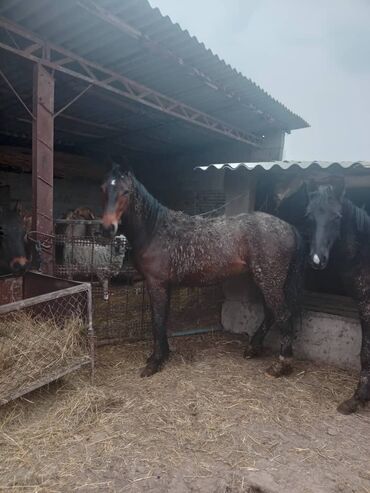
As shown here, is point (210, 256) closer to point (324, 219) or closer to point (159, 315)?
point (159, 315)

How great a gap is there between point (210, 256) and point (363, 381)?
6.57 feet

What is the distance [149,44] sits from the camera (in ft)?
16.0

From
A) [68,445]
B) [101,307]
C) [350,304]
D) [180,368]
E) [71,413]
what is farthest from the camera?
[101,307]

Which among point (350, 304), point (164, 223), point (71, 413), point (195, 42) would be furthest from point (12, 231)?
point (350, 304)

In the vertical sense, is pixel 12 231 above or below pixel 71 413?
above

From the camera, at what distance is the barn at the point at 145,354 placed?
2.41 metres

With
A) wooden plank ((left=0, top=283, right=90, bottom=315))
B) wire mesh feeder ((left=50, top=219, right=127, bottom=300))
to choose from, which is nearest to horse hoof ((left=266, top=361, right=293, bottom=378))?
wooden plank ((left=0, top=283, right=90, bottom=315))

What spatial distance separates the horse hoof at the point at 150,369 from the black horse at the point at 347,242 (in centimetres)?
192

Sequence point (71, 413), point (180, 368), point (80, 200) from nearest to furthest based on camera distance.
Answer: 1. point (71, 413)
2. point (180, 368)
3. point (80, 200)

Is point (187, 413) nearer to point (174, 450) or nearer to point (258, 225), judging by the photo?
point (174, 450)

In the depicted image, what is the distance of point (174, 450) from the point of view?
2580 mm

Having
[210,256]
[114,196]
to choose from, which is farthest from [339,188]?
[114,196]

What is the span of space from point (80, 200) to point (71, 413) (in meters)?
10.2

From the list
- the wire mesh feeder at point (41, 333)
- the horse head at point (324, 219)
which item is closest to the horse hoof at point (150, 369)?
the wire mesh feeder at point (41, 333)
